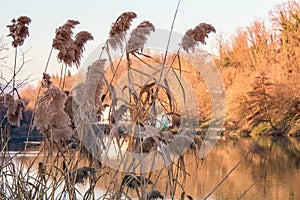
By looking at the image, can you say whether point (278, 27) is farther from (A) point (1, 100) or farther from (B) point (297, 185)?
(A) point (1, 100)

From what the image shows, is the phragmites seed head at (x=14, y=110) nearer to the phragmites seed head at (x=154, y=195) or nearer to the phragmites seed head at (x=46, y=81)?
the phragmites seed head at (x=46, y=81)

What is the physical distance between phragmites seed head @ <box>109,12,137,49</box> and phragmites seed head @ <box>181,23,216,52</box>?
328 millimetres

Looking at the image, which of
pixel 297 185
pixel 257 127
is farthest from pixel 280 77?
pixel 297 185

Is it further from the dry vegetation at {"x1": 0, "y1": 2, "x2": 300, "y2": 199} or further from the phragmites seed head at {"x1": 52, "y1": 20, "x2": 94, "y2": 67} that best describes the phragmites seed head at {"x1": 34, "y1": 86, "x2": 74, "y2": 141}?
the phragmites seed head at {"x1": 52, "y1": 20, "x2": 94, "y2": 67}

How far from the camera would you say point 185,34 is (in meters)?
2.98

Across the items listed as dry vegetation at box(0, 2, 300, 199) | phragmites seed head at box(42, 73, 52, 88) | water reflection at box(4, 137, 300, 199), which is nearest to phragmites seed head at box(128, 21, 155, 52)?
dry vegetation at box(0, 2, 300, 199)

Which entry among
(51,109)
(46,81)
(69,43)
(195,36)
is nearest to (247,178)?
(195,36)

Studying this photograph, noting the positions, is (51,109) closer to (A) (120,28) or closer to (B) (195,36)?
(A) (120,28)

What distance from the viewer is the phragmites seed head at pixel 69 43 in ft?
8.56

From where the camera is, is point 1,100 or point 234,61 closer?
point 1,100

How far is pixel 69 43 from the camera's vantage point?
8.70 ft

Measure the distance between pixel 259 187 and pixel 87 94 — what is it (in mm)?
10834

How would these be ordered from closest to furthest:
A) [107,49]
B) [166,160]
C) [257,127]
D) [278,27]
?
[166,160] → [107,49] → [257,127] → [278,27]

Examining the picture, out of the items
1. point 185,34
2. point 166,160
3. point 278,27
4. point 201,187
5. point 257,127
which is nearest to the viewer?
point 166,160
